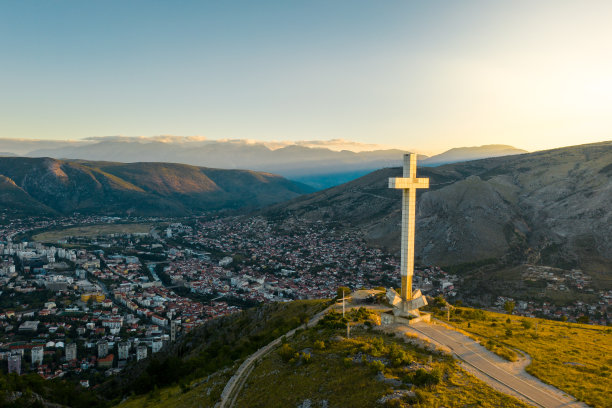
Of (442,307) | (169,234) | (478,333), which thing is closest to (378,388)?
(478,333)

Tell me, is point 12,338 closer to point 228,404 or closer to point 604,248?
point 228,404

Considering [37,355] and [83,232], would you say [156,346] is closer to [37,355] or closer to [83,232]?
[37,355]

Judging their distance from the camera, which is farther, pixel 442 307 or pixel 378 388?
pixel 442 307

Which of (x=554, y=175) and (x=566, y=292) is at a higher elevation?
(x=554, y=175)

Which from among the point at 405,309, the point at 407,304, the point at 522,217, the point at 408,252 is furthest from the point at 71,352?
the point at 522,217

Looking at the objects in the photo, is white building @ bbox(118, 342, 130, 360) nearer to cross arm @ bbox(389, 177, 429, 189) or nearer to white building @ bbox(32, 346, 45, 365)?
white building @ bbox(32, 346, 45, 365)

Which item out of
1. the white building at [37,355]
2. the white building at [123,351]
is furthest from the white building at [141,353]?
the white building at [37,355]

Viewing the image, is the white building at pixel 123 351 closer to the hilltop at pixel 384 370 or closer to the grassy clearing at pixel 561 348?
the hilltop at pixel 384 370
